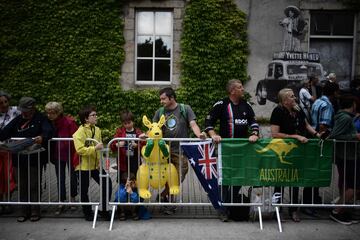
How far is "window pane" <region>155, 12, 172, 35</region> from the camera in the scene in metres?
12.3

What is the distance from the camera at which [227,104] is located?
267 inches

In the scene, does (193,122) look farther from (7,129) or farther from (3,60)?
(3,60)

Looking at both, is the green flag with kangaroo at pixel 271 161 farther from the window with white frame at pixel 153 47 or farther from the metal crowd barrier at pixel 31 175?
the window with white frame at pixel 153 47

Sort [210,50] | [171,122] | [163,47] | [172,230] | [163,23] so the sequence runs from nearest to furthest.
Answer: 1. [172,230]
2. [171,122]
3. [210,50]
4. [163,23]
5. [163,47]

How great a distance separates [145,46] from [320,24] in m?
5.13

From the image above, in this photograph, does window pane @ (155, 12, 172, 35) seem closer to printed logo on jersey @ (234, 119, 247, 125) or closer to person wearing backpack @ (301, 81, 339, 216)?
person wearing backpack @ (301, 81, 339, 216)

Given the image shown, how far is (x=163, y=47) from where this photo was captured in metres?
12.5

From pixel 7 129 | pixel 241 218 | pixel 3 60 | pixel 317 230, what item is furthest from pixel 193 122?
pixel 3 60

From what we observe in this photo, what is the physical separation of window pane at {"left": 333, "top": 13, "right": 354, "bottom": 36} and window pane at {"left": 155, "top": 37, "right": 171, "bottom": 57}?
4.85 meters

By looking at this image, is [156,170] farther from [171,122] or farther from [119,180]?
[171,122]

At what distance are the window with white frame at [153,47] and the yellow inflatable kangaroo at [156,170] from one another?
607 cm

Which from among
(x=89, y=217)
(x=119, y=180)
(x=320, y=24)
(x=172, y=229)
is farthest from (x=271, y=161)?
(x=320, y=24)

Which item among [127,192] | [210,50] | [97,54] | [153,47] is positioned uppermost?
[153,47]

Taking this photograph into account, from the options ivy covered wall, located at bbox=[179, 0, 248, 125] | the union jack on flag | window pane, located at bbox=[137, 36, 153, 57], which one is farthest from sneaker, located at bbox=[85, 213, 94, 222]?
window pane, located at bbox=[137, 36, 153, 57]
